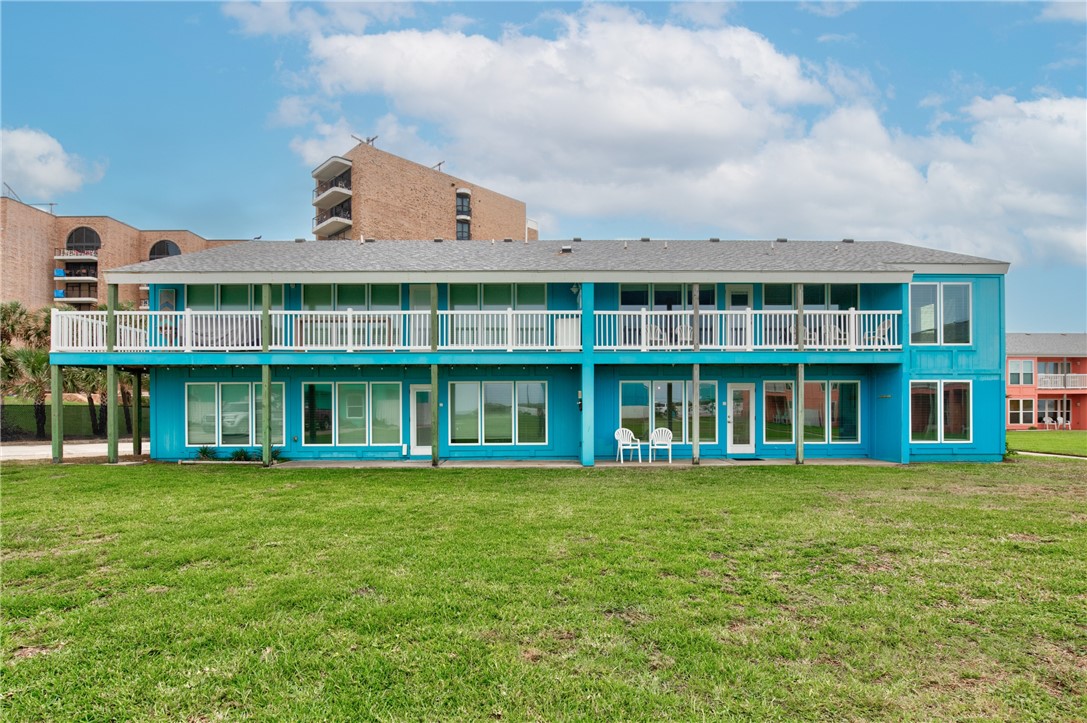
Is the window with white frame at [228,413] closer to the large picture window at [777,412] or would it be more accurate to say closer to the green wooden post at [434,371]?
the green wooden post at [434,371]

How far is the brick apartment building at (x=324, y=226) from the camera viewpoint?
39562 millimetres

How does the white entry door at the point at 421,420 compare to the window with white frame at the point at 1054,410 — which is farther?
the window with white frame at the point at 1054,410

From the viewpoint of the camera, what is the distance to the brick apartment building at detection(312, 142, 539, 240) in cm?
3903

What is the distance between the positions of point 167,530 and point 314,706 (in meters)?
5.31

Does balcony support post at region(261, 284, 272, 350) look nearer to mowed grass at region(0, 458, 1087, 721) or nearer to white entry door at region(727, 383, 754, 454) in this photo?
mowed grass at region(0, 458, 1087, 721)

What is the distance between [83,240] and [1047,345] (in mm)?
77643

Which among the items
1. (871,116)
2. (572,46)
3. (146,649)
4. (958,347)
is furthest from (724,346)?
(871,116)

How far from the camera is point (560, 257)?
16297mm

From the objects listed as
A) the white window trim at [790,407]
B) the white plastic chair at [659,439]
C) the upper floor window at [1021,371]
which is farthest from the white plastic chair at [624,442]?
the upper floor window at [1021,371]

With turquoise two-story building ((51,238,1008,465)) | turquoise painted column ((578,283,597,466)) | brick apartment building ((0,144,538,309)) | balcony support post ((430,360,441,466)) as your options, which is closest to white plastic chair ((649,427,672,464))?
turquoise two-story building ((51,238,1008,465))

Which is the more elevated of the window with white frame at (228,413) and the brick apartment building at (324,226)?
the brick apartment building at (324,226)

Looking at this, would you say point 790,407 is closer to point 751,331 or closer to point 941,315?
point 751,331

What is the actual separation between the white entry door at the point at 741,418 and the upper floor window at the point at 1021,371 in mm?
36475

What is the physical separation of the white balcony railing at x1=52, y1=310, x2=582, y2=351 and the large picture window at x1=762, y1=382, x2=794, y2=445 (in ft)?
18.4
